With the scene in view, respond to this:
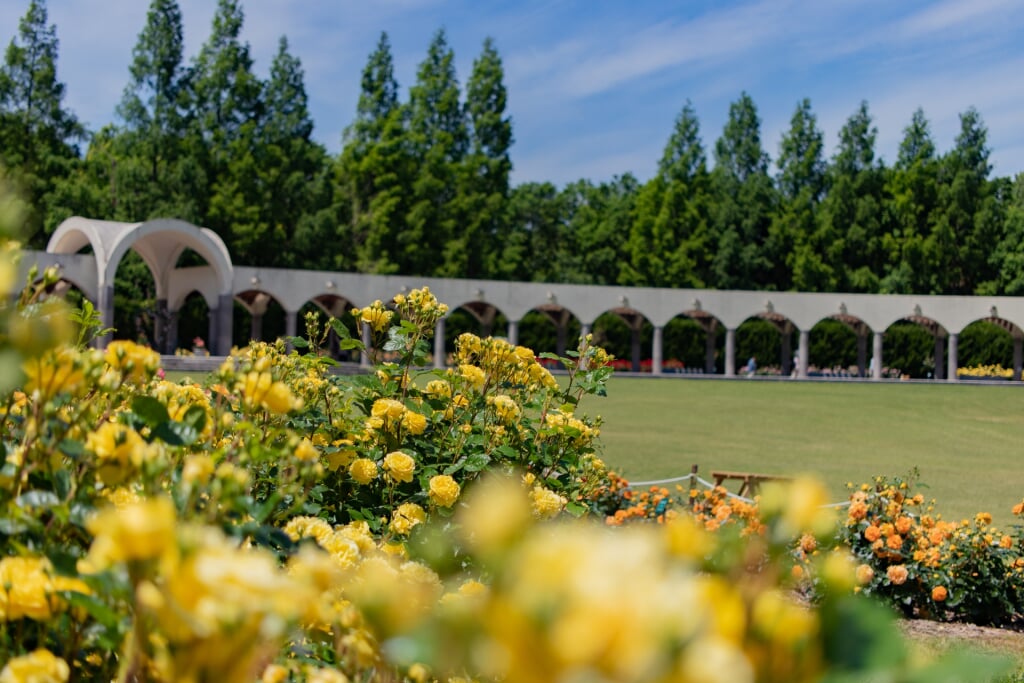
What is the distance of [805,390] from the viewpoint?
2792 cm

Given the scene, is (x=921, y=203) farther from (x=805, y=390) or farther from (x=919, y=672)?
(x=919, y=672)

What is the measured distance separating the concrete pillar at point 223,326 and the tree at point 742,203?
27387 mm

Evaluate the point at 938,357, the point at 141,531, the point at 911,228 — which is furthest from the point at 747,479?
the point at 911,228

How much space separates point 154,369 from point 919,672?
45.8 inches

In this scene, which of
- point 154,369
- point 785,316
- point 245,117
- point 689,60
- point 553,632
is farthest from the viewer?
point 245,117

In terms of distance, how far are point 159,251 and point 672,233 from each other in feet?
86.5

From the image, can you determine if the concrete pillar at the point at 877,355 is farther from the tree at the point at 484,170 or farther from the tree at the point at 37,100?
the tree at the point at 37,100

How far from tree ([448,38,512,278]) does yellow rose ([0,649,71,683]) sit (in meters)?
41.9

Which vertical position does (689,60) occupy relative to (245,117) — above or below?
below

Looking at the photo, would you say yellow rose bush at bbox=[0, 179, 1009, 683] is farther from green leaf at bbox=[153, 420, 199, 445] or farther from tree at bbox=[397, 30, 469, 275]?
tree at bbox=[397, 30, 469, 275]

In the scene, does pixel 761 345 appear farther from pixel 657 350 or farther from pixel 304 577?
pixel 304 577

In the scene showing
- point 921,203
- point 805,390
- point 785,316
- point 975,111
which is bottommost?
point 805,390

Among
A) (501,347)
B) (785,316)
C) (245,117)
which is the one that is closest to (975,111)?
(785,316)

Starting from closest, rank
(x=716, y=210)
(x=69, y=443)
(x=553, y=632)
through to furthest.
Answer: (x=553, y=632), (x=69, y=443), (x=716, y=210)
